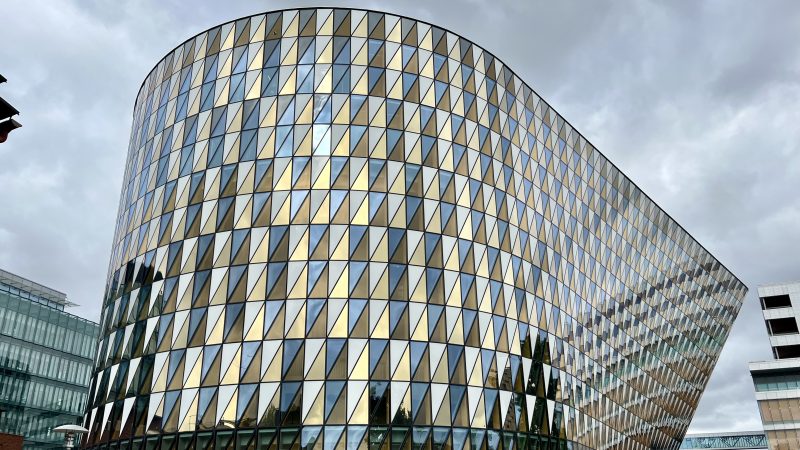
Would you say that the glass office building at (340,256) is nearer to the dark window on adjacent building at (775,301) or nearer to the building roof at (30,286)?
the building roof at (30,286)

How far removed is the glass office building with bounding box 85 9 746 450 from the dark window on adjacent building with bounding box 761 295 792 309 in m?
46.5

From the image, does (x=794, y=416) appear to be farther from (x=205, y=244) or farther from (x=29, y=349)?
(x=29, y=349)

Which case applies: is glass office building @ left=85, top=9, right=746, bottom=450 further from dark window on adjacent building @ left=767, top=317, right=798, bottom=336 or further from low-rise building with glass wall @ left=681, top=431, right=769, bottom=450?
low-rise building with glass wall @ left=681, top=431, right=769, bottom=450

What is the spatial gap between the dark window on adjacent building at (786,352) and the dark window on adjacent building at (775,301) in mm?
5004

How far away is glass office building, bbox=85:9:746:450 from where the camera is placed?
3431 centimetres

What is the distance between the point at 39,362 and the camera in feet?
248

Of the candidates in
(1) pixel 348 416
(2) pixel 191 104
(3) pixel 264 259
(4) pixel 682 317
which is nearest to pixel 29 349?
(2) pixel 191 104

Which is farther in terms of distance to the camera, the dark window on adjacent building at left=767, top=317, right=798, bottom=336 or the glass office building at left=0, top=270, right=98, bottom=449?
the dark window on adjacent building at left=767, top=317, right=798, bottom=336

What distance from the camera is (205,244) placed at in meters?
38.4

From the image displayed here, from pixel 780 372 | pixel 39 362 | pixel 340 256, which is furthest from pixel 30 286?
pixel 780 372

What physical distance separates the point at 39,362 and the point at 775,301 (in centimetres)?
8760

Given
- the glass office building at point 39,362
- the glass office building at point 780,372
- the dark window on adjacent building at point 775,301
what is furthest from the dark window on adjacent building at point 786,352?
the glass office building at point 39,362

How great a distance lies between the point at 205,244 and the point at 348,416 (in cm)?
1292

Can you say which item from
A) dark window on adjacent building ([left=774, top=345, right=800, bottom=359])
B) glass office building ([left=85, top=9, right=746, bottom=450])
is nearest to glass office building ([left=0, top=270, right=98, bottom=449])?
glass office building ([left=85, top=9, right=746, bottom=450])
